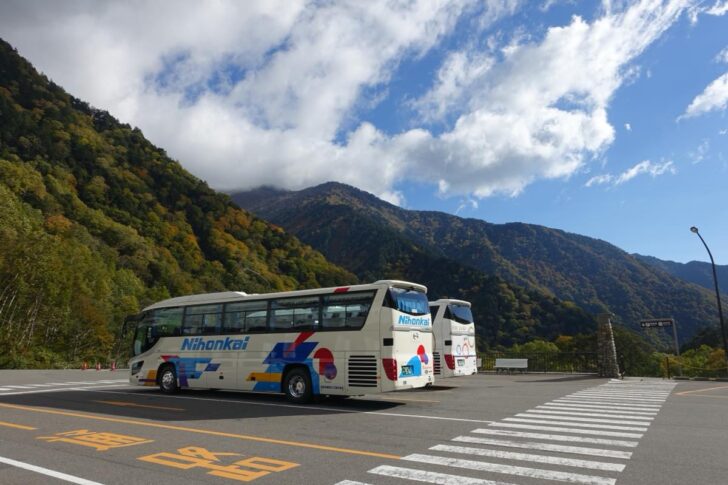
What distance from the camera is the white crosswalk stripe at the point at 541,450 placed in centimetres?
588

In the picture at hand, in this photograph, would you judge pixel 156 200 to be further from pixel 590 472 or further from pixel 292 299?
pixel 590 472

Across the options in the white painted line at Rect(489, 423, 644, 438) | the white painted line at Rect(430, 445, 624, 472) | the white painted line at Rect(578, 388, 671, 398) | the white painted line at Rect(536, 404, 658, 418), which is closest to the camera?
the white painted line at Rect(430, 445, 624, 472)

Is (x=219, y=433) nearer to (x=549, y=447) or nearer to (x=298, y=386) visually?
(x=298, y=386)

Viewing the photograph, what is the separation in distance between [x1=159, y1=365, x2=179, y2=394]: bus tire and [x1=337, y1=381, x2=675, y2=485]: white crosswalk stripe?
11.2 m

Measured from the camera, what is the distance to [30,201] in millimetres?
74000

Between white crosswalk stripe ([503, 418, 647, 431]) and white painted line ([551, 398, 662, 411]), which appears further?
white painted line ([551, 398, 662, 411])

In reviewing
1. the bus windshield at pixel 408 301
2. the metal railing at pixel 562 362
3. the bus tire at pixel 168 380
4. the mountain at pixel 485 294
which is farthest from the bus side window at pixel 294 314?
the mountain at pixel 485 294

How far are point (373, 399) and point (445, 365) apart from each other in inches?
206

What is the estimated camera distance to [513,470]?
243 inches

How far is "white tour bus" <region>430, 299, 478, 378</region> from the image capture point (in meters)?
19.1

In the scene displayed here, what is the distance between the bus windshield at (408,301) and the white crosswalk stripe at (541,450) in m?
3.76

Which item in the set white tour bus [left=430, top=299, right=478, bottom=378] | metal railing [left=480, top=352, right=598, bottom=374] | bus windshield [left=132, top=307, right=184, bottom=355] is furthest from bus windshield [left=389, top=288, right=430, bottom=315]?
metal railing [left=480, top=352, right=598, bottom=374]

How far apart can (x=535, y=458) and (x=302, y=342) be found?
7777 mm

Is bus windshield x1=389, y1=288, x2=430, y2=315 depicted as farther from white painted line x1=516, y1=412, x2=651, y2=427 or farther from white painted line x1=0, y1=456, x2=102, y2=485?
white painted line x1=0, y1=456, x2=102, y2=485
